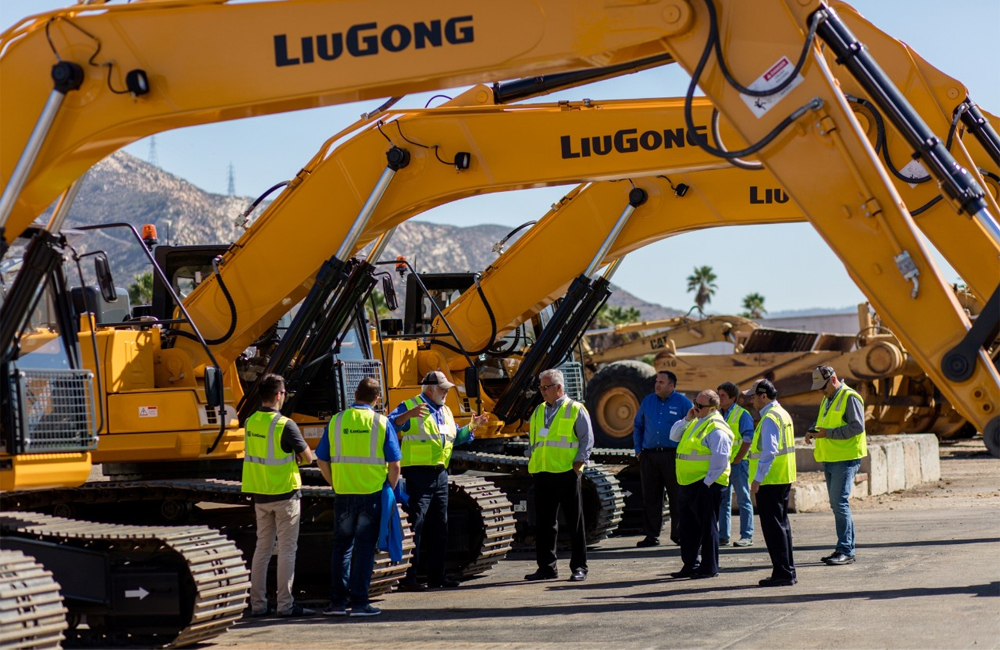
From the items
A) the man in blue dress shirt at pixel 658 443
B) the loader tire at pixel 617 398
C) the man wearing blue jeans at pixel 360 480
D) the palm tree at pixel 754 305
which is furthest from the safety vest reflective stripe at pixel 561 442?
the palm tree at pixel 754 305

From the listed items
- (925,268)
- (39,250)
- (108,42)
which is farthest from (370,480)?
(925,268)

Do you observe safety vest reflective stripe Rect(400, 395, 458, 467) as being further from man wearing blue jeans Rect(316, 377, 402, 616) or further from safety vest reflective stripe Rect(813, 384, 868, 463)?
safety vest reflective stripe Rect(813, 384, 868, 463)

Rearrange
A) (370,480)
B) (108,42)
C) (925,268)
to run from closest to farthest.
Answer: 1. (925,268)
2. (108,42)
3. (370,480)

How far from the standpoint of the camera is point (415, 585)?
1180 centimetres

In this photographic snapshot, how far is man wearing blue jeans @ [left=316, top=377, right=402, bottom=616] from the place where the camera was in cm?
1010

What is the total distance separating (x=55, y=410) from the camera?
→ 832 centimetres

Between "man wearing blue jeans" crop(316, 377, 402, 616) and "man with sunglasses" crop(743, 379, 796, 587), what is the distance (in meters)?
3.18

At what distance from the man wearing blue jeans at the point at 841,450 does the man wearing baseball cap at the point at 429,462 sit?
11.3 ft

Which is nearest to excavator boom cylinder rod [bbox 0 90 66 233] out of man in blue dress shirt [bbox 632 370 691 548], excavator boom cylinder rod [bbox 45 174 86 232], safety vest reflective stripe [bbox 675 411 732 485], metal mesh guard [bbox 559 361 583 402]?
excavator boom cylinder rod [bbox 45 174 86 232]

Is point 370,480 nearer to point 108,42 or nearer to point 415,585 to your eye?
point 415,585

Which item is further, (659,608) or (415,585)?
(415,585)

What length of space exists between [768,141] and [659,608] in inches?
148

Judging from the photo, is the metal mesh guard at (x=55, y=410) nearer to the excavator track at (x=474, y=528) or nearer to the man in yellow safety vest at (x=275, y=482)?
the man in yellow safety vest at (x=275, y=482)

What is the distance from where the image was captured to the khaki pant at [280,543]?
1023 cm
